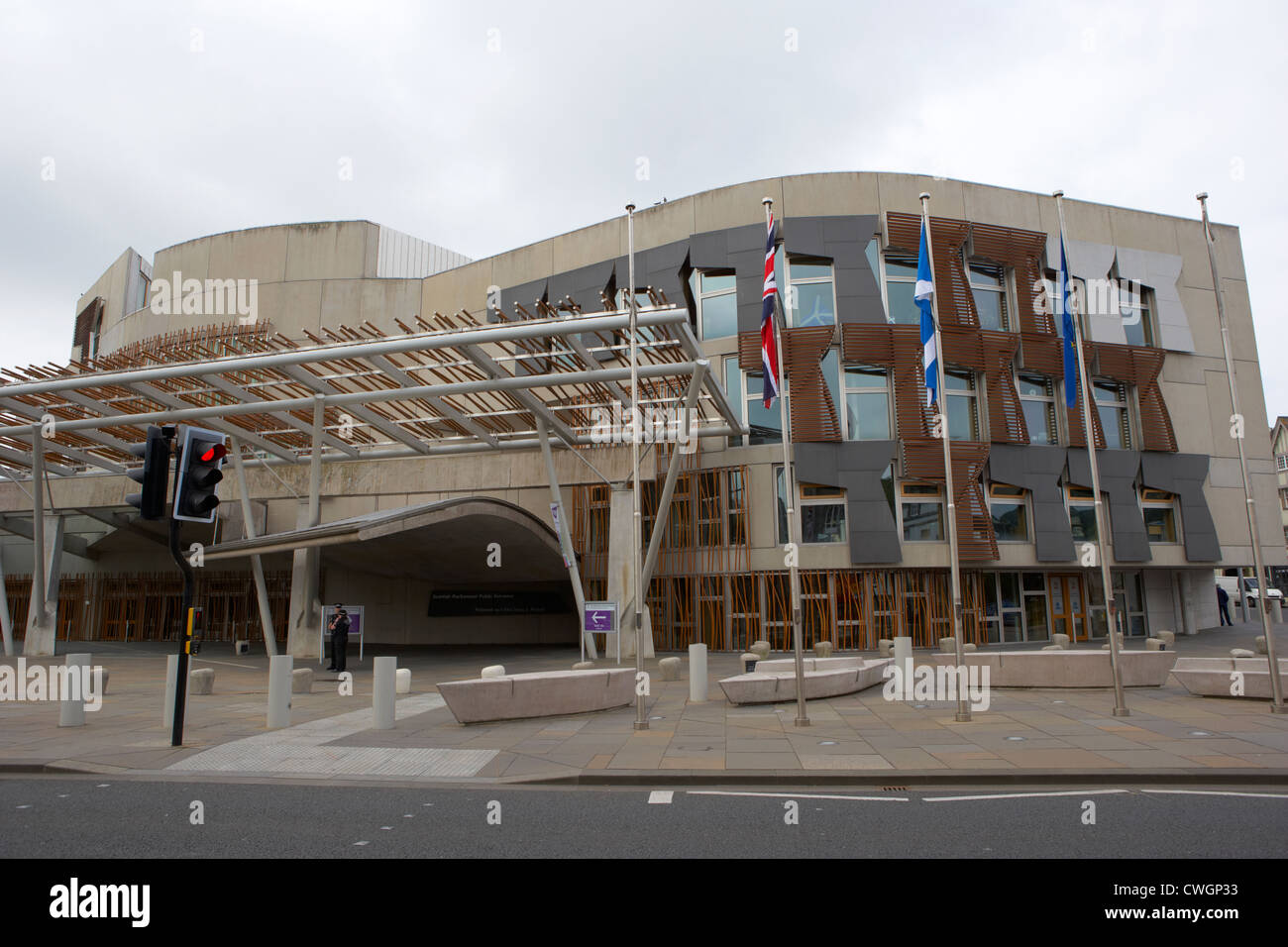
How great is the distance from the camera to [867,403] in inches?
1083

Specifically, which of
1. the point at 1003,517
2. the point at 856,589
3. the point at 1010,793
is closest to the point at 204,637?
the point at 856,589

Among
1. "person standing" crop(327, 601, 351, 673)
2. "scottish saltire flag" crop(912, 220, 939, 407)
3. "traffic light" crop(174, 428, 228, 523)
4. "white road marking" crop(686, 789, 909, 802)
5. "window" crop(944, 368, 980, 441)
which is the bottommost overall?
"white road marking" crop(686, 789, 909, 802)

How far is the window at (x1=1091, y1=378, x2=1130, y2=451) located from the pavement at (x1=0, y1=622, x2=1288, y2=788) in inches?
687

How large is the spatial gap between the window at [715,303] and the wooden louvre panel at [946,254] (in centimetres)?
595

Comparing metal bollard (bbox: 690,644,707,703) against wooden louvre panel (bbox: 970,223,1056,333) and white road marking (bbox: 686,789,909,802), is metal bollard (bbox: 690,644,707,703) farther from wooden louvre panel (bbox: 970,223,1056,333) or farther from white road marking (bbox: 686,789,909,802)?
wooden louvre panel (bbox: 970,223,1056,333)

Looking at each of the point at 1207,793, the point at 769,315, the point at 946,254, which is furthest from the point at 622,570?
the point at 1207,793

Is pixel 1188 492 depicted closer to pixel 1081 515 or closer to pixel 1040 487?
pixel 1081 515

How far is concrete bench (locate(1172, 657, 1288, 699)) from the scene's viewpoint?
42.4 feet

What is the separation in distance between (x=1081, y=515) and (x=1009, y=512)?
333cm

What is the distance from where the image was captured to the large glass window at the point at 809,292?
91.1 feet

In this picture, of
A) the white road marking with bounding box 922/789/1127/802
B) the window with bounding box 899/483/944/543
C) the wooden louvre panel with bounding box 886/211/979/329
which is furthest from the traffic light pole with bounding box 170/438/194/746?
the wooden louvre panel with bounding box 886/211/979/329
